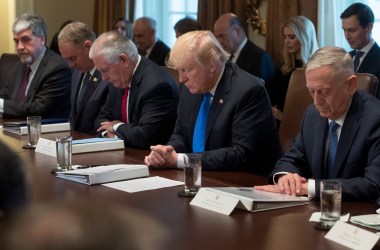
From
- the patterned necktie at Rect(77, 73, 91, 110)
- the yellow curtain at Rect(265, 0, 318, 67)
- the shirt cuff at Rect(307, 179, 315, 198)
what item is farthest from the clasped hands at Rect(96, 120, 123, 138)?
the yellow curtain at Rect(265, 0, 318, 67)

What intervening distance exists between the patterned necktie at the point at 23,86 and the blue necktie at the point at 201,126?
6.93 feet

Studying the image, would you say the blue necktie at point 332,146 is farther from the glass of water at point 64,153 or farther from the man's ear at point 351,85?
the glass of water at point 64,153

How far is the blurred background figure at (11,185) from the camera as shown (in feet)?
1.77

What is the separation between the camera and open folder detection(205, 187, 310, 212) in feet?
6.91

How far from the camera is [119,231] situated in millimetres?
518

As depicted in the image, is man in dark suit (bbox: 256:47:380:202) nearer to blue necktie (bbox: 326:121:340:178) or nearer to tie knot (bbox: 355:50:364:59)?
blue necktie (bbox: 326:121:340:178)

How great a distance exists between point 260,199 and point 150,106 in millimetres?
1728

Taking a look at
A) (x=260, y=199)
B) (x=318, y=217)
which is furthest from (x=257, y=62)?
(x=318, y=217)

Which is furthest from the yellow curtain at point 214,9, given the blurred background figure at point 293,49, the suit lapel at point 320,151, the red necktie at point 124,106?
the suit lapel at point 320,151

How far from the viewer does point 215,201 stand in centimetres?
215

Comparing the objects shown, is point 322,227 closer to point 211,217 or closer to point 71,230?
point 211,217

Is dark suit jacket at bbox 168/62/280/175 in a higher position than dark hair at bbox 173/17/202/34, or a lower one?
lower

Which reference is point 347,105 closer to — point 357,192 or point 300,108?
point 357,192

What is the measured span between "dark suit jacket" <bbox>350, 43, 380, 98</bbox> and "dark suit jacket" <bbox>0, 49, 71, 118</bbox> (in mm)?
2100
